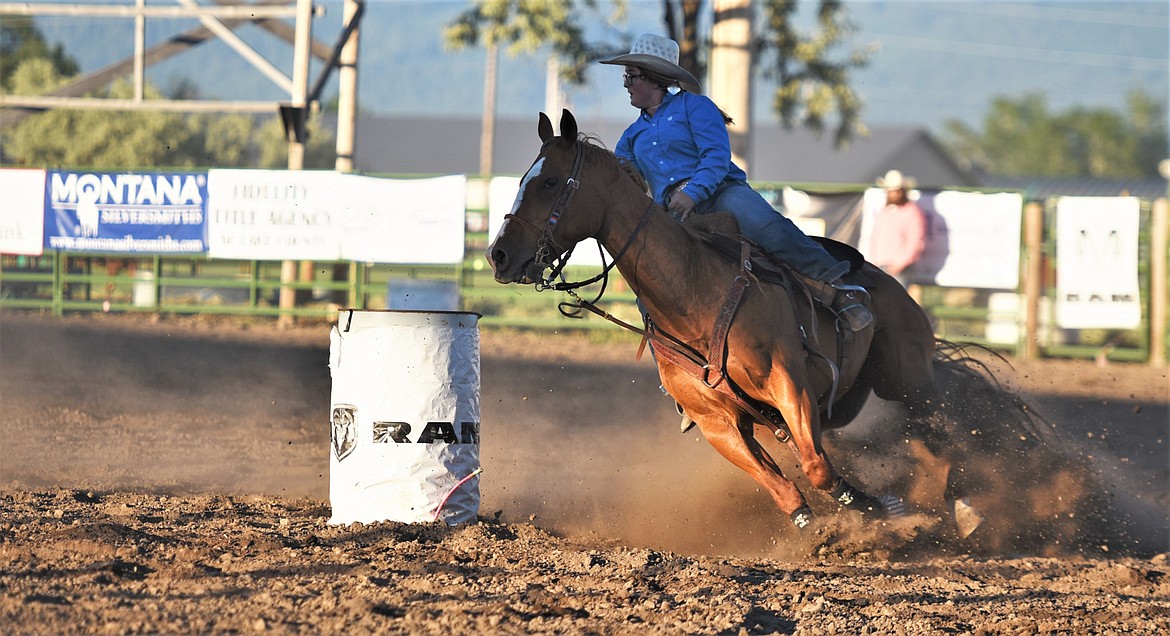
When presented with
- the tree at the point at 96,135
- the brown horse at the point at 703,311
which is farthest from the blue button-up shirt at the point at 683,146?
the tree at the point at 96,135

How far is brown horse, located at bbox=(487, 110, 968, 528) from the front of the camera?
477cm

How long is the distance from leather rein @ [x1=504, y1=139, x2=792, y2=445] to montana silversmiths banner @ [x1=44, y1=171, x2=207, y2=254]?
10.6 m

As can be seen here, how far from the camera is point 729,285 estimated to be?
5238 millimetres

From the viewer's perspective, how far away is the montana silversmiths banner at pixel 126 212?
14766mm

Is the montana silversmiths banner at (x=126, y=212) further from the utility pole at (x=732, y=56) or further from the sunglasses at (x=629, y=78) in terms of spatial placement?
the sunglasses at (x=629, y=78)

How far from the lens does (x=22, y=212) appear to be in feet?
49.6

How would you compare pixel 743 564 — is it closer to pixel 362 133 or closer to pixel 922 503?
pixel 922 503

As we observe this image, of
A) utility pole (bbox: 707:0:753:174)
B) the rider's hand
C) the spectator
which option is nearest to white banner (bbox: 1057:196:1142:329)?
the spectator

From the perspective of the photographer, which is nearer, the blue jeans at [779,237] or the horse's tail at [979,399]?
the blue jeans at [779,237]

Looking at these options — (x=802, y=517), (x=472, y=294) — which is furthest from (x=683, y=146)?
(x=472, y=294)

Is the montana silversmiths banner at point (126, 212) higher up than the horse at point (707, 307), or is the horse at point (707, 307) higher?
the montana silversmiths banner at point (126, 212)

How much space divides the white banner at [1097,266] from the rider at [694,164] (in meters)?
9.45

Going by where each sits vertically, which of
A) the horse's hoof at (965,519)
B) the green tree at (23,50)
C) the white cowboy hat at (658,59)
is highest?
the green tree at (23,50)

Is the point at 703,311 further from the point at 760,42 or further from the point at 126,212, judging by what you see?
the point at 760,42
